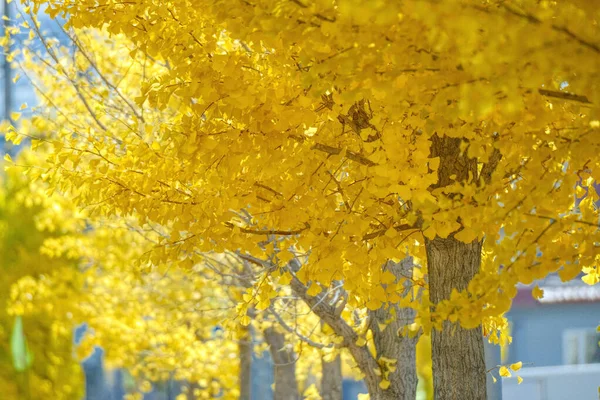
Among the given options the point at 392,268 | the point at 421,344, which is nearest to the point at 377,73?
the point at 392,268

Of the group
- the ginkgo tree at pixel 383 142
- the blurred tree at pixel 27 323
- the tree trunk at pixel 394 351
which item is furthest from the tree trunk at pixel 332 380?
the blurred tree at pixel 27 323

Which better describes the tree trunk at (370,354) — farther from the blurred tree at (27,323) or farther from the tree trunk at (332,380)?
the blurred tree at (27,323)

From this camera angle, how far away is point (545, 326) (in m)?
12.5

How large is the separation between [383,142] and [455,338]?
118 centimetres

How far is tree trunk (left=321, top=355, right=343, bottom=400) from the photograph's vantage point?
8.52 meters

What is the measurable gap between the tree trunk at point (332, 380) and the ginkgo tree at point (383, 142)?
453 centimetres

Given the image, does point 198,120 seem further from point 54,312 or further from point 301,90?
point 54,312

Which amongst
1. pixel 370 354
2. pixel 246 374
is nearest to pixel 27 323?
pixel 246 374

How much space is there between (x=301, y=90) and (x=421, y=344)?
8.89 m

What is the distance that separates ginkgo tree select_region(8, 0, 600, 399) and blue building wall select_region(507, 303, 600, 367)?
855 cm

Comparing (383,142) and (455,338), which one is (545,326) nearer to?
(455,338)

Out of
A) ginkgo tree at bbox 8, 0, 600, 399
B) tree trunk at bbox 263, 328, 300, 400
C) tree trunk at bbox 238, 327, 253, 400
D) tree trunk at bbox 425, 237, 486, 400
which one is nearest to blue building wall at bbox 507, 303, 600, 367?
tree trunk at bbox 263, 328, 300, 400

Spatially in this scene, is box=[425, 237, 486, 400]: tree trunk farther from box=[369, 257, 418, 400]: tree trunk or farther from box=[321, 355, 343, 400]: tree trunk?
box=[321, 355, 343, 400]: tree trunk

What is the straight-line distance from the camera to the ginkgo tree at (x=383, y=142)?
1993 millimetres
